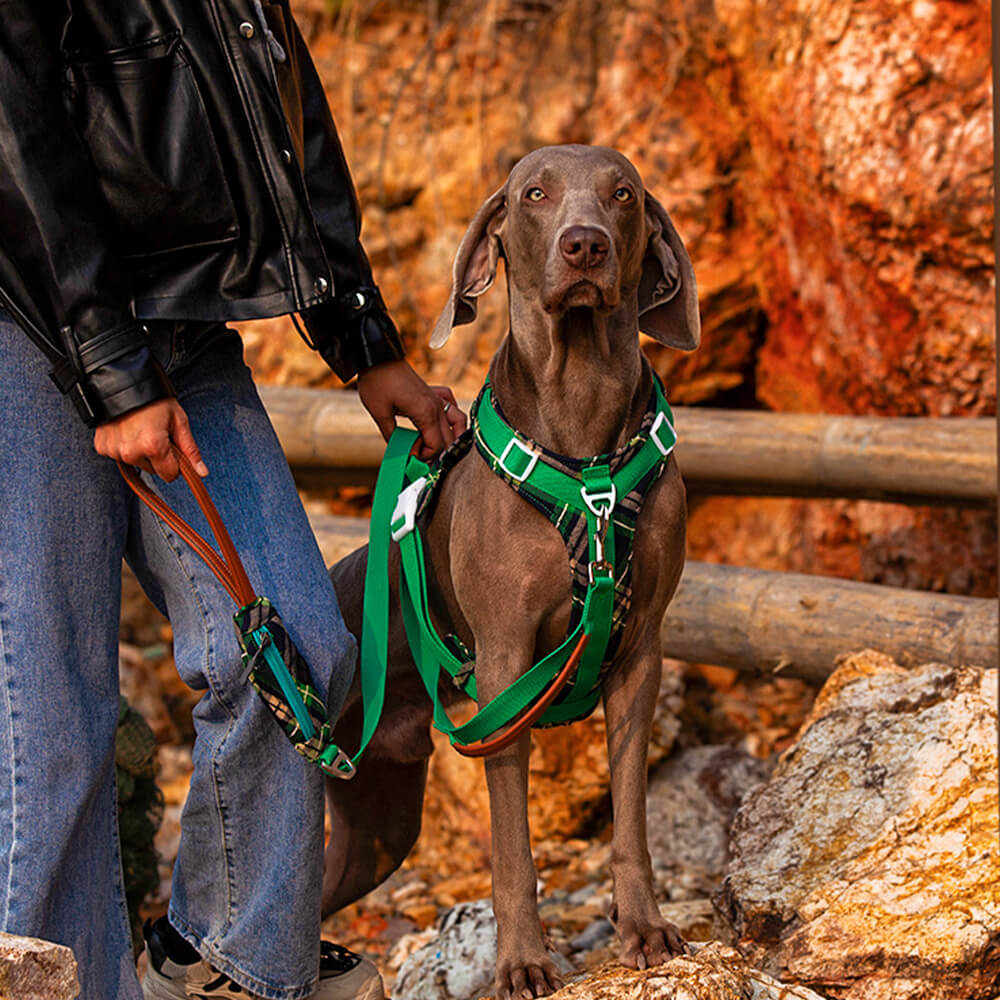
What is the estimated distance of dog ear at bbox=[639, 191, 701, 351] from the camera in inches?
90.3

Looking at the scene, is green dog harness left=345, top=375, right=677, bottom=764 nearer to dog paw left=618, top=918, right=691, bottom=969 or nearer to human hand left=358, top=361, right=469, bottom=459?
human hand left=358, top=361, right=469, bottom=459

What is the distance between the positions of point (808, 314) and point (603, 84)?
1.43m

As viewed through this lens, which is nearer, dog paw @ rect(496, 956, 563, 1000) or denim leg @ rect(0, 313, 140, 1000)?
denim leg @ rect(0, 313, 140, 1000)

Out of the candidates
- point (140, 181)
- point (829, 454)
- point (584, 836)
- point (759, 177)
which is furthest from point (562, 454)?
point (759, 177)

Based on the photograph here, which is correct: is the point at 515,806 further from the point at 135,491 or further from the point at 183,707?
the point at 183,707

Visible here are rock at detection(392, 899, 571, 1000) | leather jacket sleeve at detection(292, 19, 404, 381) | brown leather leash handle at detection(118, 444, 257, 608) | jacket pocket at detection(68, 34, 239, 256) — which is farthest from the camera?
rock at detection(392, 899, 571, 1000)

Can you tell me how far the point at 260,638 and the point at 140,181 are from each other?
27.6 inches

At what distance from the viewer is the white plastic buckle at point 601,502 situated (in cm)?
212

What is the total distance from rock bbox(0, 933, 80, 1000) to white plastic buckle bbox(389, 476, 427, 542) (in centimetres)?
91

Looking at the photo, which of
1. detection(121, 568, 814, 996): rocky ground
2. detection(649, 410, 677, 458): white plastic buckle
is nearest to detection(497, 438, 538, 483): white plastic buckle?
detection(649, 410, 677, 458): white plastic buckle

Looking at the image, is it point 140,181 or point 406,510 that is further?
point 406,510

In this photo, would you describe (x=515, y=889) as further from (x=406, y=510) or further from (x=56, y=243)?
(x=56, y=243)

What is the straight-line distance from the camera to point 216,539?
2043 mm

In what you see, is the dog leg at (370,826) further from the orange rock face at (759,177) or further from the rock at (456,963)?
→ the orange rock face at (759,177)
